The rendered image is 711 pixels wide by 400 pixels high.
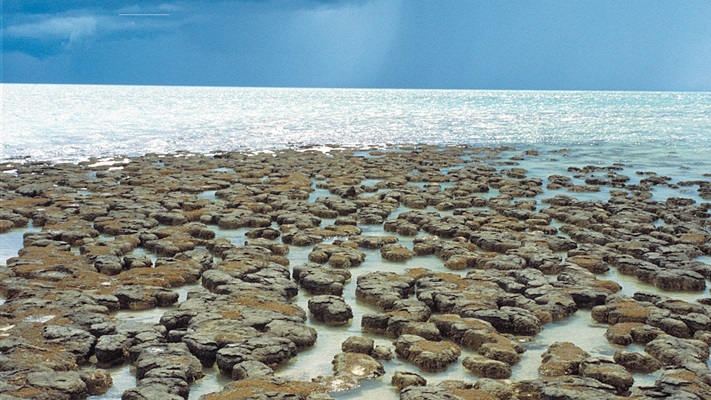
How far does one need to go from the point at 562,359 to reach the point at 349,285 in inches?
119

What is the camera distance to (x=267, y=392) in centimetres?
496

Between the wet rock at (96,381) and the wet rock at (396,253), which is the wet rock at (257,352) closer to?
the wet rock at (96,381)

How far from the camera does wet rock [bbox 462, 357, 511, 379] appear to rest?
5539mm

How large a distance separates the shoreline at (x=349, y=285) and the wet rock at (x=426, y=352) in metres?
0.02

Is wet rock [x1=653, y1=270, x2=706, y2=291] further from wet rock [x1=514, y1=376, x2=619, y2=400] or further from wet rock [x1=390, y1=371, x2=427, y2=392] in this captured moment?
wet rock [x1=390, y1=371, x2=427, y2=392]

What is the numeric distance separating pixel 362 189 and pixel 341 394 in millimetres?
9910

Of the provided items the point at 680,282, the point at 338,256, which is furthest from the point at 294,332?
the point at 680,282

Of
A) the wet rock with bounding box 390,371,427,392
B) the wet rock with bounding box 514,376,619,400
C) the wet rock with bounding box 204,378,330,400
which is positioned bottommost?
the wet rock with bounding box 204,378,330,400

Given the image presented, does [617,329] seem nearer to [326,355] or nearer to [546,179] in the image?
[326,355]

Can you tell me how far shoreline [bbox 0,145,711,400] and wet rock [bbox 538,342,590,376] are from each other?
18 mm

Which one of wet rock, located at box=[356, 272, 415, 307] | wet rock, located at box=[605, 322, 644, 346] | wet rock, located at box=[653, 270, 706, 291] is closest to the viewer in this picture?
wet rock, located at box=[605, 322, 644, 346]

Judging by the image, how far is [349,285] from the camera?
8094 millimetres

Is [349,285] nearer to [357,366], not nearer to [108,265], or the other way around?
[357,366]

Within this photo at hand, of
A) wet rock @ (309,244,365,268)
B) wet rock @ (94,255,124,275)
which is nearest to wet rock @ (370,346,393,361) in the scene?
wet rock @ (309,244,365,268)
